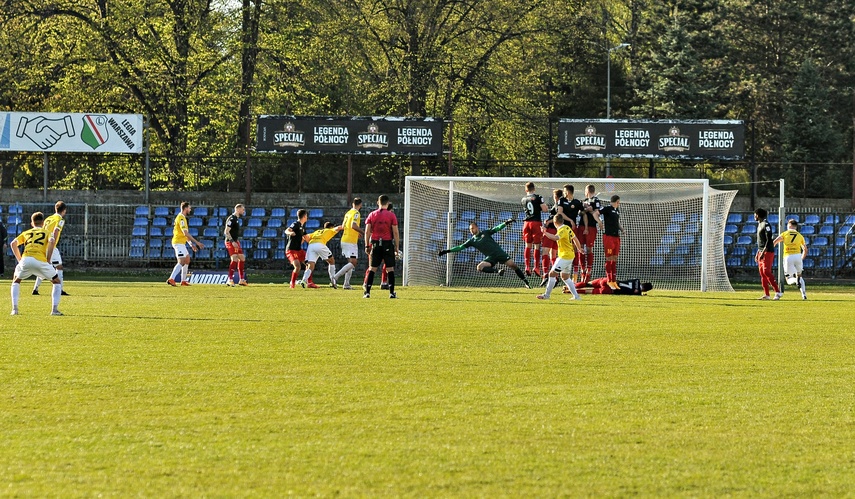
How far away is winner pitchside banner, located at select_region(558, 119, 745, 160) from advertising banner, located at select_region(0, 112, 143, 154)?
14.1 metres

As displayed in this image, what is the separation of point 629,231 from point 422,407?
2337 cm

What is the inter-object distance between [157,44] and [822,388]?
130ft

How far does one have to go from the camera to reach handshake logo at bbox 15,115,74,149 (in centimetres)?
3750

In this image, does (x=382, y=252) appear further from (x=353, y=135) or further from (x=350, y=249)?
(x=353, y=135)

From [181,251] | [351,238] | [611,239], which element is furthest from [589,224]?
Answer: [181,251]

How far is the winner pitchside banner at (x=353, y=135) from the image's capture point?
119 feet

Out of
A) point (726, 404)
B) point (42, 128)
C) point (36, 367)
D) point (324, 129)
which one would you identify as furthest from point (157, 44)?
point (726, 404)

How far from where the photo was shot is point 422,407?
27.3 ft

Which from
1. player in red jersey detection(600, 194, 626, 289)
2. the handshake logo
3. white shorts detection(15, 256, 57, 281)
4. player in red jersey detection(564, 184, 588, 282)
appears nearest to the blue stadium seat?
player in red jersey detection(600, 194, 626, 289)

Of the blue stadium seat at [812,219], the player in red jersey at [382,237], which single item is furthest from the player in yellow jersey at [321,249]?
the blue stadium seat at [812,219]

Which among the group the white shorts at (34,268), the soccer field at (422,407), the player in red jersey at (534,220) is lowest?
the soccer field at (422,407)

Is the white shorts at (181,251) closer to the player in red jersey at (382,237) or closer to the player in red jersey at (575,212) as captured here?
the player in red jersey at (382,237)

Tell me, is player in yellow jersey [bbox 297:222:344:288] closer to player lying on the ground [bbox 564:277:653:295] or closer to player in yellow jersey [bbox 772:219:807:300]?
player lying on the ground [bbox 564:277:653:295]

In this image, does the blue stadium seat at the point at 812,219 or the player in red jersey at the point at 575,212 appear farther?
the blue stadium seat at the point at 812,219
